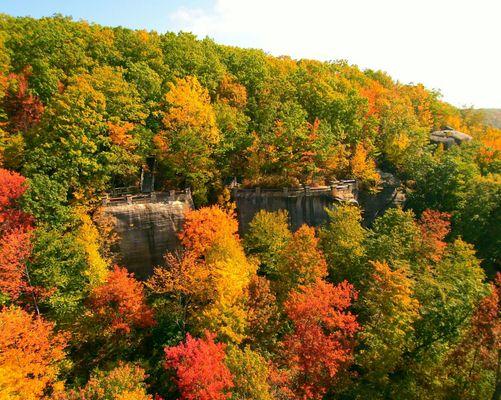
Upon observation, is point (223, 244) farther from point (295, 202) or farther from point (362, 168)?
point (362, 168)

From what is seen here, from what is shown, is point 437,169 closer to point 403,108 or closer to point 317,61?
point 403,108

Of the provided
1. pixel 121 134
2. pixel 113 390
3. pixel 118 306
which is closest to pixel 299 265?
pixel 118 306

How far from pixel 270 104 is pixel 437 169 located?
21299 mm

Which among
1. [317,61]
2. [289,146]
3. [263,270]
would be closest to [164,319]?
[263,270]

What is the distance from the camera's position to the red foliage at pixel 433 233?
33219 millimetres

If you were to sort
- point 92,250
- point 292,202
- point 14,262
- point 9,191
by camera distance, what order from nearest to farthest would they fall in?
point 14,262, point 9,191, point 92,250, point 292,202

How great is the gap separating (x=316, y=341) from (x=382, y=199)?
22.5 meters

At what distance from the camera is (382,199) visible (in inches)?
1683

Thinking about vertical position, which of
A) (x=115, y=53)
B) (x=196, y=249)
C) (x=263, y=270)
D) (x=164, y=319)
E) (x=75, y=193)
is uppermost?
(x=115, y=53)

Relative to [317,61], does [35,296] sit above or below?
below

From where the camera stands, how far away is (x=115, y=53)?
42.8 metres

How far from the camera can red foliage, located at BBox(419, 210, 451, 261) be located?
3322 cm

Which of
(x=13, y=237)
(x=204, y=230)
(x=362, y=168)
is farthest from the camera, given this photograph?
(x=362, y=168)

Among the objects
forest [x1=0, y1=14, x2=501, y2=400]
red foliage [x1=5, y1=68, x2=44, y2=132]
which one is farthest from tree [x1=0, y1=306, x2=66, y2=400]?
red foliage [x1=5, y1=68, x2=44, y2=132]
